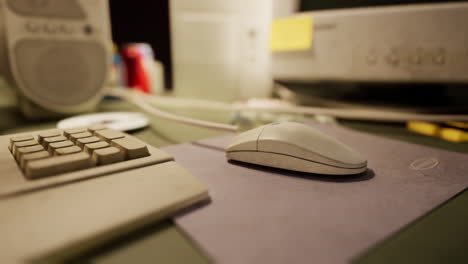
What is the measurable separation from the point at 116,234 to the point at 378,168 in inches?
11.2

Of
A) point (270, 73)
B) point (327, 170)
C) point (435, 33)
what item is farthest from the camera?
point (270, 73)

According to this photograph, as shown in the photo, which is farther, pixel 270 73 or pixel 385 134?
pixel 270 73

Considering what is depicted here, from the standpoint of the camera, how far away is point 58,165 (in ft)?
0.87

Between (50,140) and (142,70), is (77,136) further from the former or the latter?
(142,70)

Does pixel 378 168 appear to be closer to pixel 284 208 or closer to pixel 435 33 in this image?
pixel 284 208

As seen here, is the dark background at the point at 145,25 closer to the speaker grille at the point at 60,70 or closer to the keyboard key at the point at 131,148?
the speaker grille at the point at 60,70

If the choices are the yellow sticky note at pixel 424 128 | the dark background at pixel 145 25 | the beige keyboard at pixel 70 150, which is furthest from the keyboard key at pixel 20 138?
the dark background at pixel 145 25

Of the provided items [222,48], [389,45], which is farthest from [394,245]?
[222,48]

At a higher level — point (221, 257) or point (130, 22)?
point (130, 22)

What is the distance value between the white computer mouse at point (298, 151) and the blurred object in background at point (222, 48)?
16.1 inches

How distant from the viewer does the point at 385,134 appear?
527 mm

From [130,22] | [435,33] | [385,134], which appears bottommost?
[385,134]

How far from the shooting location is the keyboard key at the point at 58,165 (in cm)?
26

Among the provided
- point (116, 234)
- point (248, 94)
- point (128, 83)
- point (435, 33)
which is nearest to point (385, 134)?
point (435, 33)
